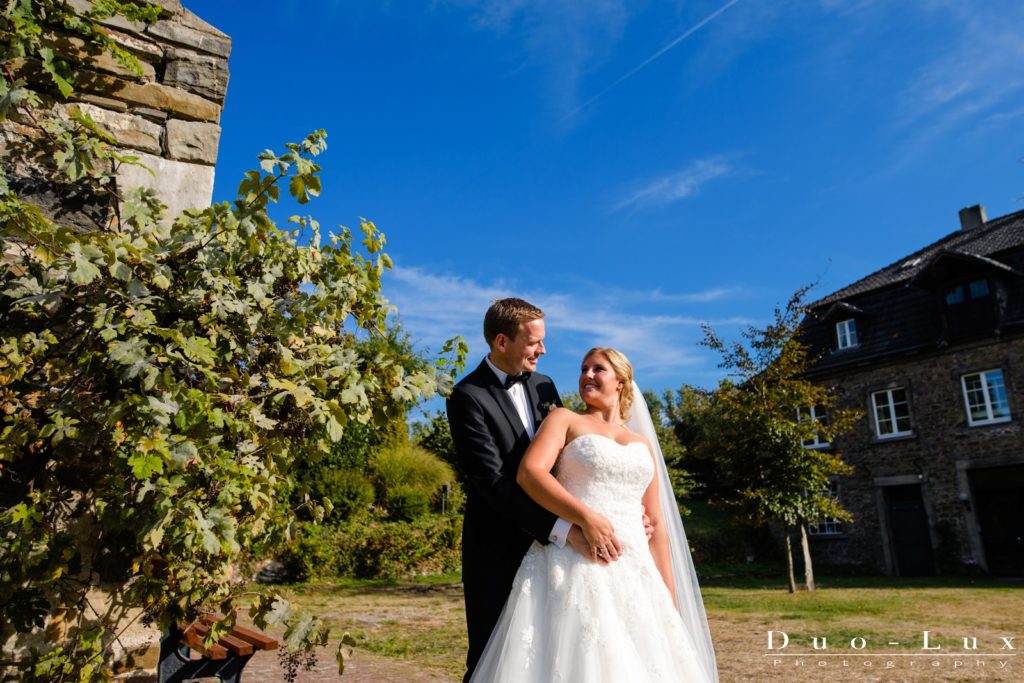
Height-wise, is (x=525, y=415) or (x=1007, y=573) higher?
(x=525, y=415)

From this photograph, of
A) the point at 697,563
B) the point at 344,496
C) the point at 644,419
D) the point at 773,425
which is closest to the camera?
the point at 644,419

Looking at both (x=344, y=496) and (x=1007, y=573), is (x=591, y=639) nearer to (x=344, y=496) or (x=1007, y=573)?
(x=344, y=496)

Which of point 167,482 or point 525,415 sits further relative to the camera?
point 525,415

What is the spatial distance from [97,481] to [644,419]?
2603 mm

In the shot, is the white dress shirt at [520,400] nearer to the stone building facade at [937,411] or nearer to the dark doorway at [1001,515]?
the stone building facade at [937,411]

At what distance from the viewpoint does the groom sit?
2.88 meters

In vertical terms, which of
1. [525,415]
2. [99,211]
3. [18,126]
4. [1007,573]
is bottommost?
[1007,573]

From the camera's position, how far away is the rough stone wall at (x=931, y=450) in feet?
59.6

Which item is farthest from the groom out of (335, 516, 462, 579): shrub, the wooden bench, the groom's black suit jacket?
(335, 516, 462, 579): shrub

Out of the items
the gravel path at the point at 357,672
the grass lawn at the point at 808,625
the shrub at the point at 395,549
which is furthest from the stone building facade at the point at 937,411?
the gravel path at the point at 357,672

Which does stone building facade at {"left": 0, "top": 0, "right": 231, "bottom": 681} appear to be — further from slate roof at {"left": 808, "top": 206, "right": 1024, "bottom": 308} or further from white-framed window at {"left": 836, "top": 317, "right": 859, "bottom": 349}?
white-framed window at {"left": 836, "top": 317, "right": 859, "bottom": 349}

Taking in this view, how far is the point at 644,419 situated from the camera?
3645mm

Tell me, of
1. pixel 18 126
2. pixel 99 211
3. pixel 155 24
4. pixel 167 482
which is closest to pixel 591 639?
pixel 167 482

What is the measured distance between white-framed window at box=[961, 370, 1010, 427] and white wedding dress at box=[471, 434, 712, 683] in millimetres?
19500
